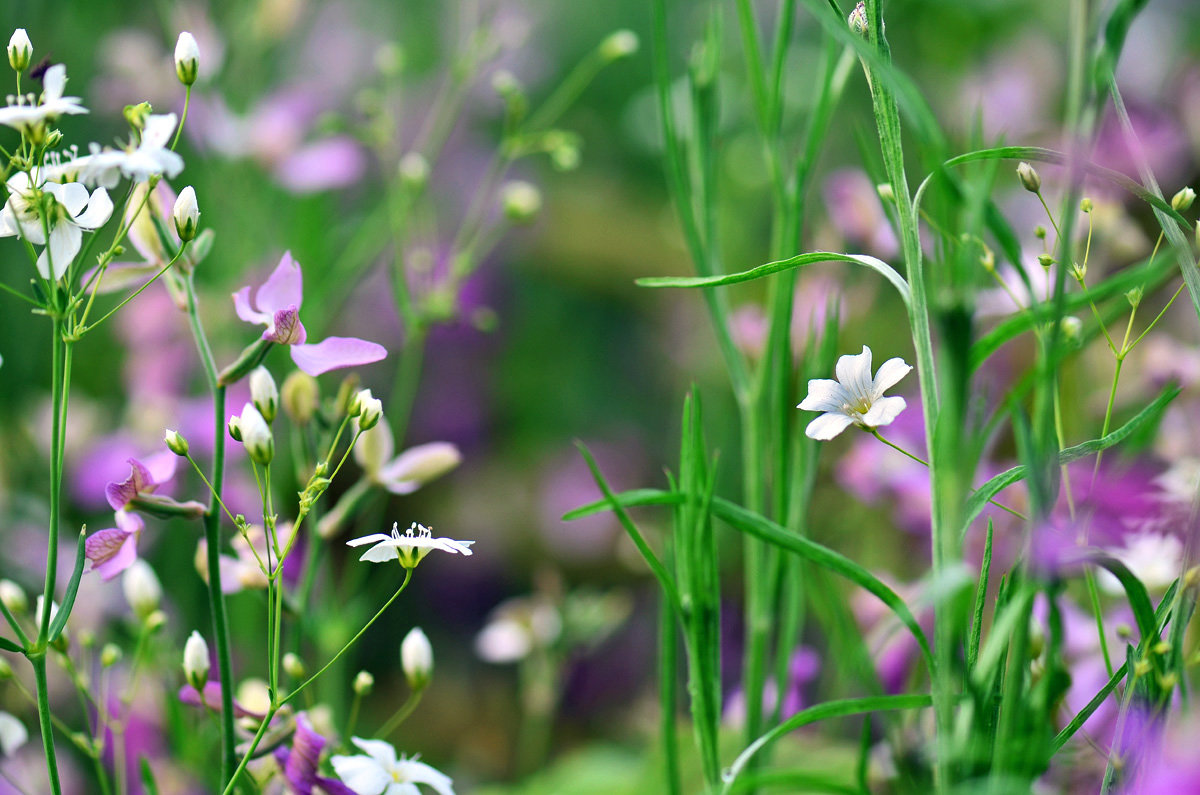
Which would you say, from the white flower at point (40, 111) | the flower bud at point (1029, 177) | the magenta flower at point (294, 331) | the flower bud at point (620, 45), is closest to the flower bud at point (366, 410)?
the magenta flower at point (294, 331)

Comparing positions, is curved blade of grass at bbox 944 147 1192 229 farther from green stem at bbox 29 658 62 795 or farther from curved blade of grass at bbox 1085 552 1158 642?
green stem at bbox 29 658 62 795

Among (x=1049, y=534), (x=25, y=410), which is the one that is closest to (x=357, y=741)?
(x=1049, y=534)

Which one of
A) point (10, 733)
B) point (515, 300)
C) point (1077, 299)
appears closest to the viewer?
point (1077, 299)

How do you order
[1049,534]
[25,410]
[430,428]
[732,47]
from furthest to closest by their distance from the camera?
[732,47]
[430,428]
[25,410]
[1049,534]

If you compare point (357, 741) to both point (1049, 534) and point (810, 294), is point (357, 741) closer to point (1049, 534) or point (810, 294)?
point (1049, 534)

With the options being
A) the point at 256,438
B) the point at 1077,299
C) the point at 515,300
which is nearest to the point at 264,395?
the point at 256,438

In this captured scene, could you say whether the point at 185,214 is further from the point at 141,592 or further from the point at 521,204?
the point at 521,204

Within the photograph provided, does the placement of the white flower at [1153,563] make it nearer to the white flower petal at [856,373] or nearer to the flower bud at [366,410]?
the white flower petal at [856,373]
